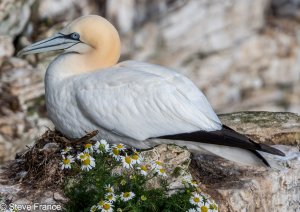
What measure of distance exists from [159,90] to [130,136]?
1.19 ft

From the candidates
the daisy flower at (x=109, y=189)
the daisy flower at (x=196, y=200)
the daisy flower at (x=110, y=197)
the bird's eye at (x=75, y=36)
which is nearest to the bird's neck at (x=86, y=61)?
the bird's eye at (x=75, y=36)

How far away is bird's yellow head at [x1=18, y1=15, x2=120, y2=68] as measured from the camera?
555 centimetres

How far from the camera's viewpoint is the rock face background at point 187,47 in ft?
36.7

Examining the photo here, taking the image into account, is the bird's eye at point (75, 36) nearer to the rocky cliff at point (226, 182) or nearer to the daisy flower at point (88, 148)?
the rocky cliff at point (226, 182)

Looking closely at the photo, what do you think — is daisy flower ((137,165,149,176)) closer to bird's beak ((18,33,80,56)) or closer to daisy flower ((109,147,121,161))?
daisy flower ((109,147,121,161))

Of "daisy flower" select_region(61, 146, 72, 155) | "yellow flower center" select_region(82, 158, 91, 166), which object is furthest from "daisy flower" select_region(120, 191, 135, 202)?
"daisy flower" select_region(61, 146, 72, 155)

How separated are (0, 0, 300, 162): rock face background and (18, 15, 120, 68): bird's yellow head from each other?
481 cm

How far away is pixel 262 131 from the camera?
6270mm

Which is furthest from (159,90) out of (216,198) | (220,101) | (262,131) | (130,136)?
(220,101)

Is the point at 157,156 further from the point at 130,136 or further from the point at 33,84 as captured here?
the point at 33,84

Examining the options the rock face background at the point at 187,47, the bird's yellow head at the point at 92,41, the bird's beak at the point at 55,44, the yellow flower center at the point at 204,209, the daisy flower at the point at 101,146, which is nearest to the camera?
the yellow flower center at the point at 204,209

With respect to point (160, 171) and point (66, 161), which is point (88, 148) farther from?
point (160, 171)

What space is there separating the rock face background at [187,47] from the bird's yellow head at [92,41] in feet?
15.8

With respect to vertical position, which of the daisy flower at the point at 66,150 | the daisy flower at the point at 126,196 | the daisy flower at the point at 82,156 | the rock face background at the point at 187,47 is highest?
the daisy flower at the point at 82,156
